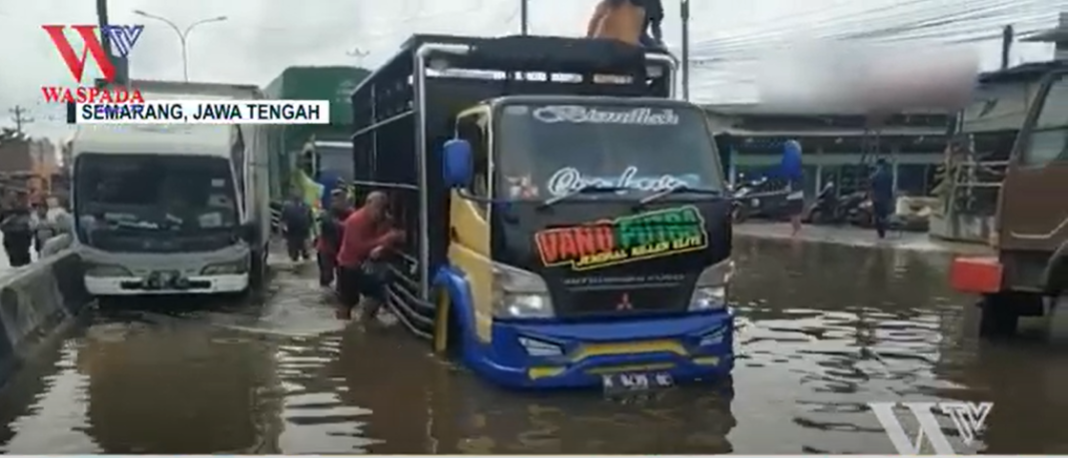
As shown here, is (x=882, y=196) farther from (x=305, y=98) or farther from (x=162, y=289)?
(x=305, y=98)

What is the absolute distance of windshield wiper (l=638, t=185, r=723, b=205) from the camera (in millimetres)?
5574

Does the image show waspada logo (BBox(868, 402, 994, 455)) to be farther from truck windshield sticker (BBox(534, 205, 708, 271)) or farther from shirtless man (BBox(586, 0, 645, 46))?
shirtless man (BBox(586, 0, 645, 46))

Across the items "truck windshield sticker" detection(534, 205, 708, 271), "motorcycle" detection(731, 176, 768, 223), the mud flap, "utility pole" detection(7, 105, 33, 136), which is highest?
"utility pole" detection(7, 105, 33, 136)

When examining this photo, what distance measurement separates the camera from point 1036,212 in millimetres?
7109

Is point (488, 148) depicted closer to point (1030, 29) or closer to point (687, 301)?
point (687, 301)

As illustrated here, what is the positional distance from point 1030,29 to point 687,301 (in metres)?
3.36

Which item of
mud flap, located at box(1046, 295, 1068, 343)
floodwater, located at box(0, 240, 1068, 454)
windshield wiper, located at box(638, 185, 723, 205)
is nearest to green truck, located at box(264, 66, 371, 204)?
floodwater, located at box(0, 240, 1068, 454)

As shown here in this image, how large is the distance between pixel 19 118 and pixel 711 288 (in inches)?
135

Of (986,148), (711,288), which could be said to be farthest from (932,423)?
(986,148)

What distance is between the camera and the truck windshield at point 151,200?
9.05 meters

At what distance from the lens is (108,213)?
30.0ft

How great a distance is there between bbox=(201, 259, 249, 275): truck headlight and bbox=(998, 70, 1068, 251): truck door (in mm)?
6227

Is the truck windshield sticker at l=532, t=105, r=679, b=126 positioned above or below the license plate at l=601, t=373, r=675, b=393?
above

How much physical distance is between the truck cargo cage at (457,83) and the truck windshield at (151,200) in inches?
99.9
